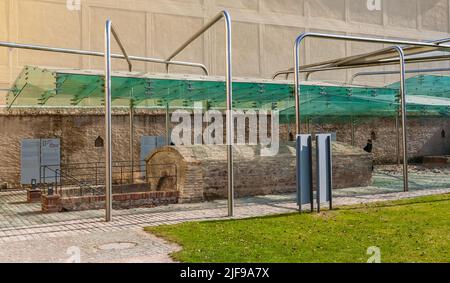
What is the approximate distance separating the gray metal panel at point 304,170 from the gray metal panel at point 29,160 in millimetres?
12328

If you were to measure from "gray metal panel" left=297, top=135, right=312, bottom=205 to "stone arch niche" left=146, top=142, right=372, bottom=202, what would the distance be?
368 cm

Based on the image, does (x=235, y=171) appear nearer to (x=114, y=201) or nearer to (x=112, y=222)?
(x=114, y=201)

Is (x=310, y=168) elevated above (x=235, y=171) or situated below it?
above

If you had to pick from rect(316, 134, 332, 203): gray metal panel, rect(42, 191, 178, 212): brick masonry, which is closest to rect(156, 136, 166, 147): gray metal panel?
rect(42, 191, 178, 212): brick masonry

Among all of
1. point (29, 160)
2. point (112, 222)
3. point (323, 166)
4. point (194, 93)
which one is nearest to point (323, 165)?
point (323, 166)

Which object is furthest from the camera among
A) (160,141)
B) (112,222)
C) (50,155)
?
(160,141)

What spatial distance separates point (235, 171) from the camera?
15.7 meters

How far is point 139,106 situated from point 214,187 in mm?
8130

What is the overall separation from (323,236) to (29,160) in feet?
47.7

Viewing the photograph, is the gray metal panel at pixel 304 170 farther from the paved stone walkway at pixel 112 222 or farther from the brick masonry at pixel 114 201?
the brick masonry at pixel 114 201

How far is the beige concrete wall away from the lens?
934 inches

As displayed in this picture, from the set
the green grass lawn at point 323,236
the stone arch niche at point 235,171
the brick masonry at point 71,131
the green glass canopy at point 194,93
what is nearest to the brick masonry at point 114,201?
the stone arch niche at point 235,171
